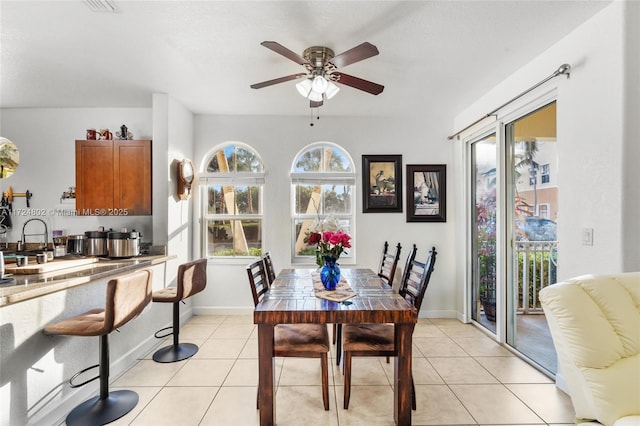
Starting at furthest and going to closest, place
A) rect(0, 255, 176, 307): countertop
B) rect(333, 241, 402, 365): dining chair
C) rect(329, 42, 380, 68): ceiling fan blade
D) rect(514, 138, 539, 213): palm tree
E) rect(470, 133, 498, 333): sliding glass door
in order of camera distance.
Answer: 1. rect(514, 138, 539, 213): palm tree
2. rect(470, 133, 498, 333): sliding glass door
3. rect(333, 241, 402, 365): dining chair
4. rect(329, 42, 380, 68): ceiling fan blade
5. rect(0, 255, 176, 307): countertop

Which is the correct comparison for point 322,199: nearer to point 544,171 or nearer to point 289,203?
point 289,203

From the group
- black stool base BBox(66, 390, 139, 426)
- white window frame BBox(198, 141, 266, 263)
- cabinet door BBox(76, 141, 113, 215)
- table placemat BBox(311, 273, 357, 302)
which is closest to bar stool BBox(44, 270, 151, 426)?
black stool base BBox(66, 390, 139, 426)

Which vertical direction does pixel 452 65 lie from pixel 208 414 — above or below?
above

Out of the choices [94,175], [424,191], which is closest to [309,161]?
[424,191]

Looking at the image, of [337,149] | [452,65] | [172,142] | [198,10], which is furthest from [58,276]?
[452,65]

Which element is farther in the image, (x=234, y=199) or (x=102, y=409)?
(x=234, y=199)

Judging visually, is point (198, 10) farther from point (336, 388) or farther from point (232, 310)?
point (232, 310)

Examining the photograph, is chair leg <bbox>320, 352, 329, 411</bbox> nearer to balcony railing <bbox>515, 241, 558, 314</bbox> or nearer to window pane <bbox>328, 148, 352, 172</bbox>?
window pane <bbox>328, 148, 352, 172</bbox>

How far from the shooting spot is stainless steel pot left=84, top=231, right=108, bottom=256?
2.94 meters

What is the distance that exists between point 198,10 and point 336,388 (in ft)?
9.16

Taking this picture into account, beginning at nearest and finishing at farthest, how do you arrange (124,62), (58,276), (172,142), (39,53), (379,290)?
1. (58,276)
2. (379,290)
3. (39,53)
4. (124,62)
5. (172,142)

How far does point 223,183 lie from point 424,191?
→ 2655 mm

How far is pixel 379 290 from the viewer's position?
7.41 feet

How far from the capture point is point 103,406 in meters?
2.03
